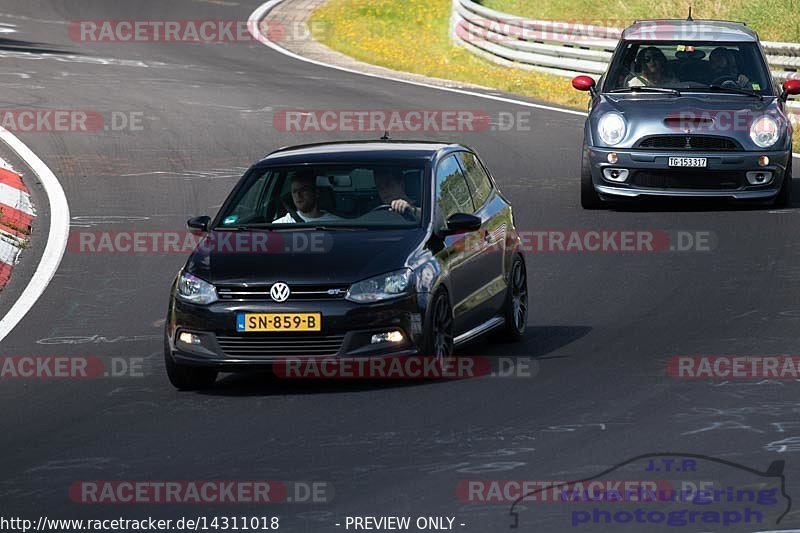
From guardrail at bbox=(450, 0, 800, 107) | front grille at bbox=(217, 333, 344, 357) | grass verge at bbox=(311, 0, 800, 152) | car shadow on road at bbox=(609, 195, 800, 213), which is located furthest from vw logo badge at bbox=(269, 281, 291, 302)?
guardrail at bbox=(450, 0, 800, 107)

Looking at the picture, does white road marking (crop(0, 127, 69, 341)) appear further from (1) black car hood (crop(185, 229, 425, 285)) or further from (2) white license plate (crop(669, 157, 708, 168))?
(2) white license plate (crop(669, 157, 708, 168))

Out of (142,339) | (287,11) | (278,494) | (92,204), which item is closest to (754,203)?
(92,204)

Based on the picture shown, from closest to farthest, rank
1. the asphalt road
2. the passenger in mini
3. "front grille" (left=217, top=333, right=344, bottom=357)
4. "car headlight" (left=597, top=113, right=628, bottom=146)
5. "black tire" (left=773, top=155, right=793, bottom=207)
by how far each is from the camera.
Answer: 1. the asphalt road
2. "front grille" (left=217, top=333, right=344, bottom=357)
3. the passenger in mini
4. "car headlight" (left=597, top=113, right=628, bottom=146)
5. "black tire" (left=773, top=155, right=793, bottom=207)

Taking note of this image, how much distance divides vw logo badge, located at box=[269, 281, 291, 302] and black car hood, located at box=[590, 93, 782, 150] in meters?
8.12

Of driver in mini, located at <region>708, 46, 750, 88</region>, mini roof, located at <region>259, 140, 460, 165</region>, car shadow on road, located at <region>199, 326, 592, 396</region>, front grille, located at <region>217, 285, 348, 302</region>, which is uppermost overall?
mini roof, located at <region>259, 140, 460, 165</region>

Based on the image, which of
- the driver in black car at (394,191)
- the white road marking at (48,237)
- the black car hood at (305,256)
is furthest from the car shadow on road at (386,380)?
the white road marking at (48,237)

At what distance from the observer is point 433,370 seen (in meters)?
10.9

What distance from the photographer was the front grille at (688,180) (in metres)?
17.9

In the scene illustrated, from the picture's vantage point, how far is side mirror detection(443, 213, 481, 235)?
11211 millimetres

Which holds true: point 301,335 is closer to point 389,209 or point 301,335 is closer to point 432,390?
point 432,390

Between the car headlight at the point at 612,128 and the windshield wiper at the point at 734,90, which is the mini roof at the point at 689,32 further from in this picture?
the car headlight at the point at 612,128

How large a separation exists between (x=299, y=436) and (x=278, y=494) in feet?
4.23

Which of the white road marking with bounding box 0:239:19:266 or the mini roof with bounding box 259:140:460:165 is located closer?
the mini roof with bounding box 259:140:460:165

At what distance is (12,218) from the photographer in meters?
17.2
